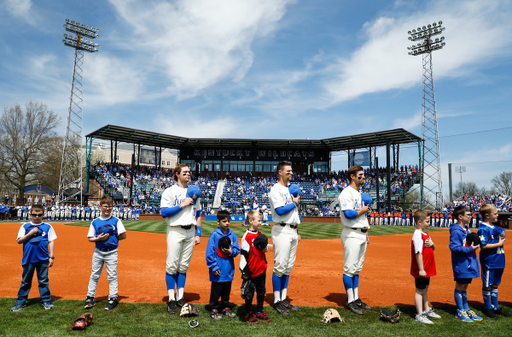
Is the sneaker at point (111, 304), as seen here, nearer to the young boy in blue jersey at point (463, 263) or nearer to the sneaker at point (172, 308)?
the sneaker at point (172, 308)

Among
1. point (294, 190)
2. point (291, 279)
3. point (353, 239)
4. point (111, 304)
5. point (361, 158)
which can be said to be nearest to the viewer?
point (294, 190)

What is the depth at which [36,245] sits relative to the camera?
5.36 metres

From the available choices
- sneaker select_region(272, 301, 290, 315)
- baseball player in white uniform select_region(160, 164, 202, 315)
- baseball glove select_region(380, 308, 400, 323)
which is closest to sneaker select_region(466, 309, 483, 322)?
baseball glove select_region(380, 308, 400, 323)

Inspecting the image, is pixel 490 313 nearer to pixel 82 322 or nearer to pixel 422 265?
pixel 422 265

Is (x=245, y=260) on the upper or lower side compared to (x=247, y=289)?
upper

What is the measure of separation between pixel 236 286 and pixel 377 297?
2.84 m

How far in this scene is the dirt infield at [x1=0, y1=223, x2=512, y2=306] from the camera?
608 cm

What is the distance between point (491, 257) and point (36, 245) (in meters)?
7.40

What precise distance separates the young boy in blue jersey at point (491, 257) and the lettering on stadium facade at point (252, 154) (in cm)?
4460

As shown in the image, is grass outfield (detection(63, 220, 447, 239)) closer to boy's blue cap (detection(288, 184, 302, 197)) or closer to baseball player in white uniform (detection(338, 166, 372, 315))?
baseball player in white uniform (detection(338, 166, 372, 315))

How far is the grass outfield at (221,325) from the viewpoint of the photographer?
4191 millimetres

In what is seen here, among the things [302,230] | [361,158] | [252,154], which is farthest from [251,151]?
[302,230]

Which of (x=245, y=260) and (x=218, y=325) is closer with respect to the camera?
(x=218, y=325)

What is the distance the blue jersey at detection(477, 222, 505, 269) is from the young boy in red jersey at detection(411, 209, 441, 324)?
938 mm
